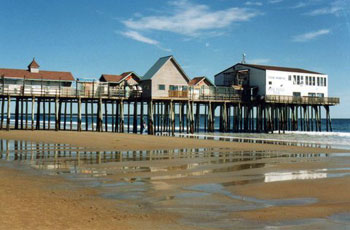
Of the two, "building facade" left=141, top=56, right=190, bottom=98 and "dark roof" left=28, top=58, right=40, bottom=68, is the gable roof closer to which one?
"building facade" left=141, top=56, right=190, bottom=98

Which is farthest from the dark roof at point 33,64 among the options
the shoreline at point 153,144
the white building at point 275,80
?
the white building at point 275,80

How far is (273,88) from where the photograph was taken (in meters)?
55.8

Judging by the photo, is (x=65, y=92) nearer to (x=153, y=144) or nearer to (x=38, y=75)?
(x=38, y=75)

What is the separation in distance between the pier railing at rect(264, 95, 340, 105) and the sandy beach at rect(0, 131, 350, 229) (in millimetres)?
39852

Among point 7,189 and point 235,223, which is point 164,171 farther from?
point 235,223

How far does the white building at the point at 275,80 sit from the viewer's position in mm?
55303

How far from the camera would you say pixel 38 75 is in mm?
47781

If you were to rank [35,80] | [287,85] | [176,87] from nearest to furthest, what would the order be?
[35,80]
[176,87]
[287,85]

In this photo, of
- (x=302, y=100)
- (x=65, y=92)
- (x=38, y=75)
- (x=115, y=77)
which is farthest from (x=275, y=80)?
(x=38, y=75)

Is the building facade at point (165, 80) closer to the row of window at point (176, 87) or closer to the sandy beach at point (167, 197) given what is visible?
the row of window at point (176, 87)

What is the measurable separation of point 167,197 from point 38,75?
136 ft

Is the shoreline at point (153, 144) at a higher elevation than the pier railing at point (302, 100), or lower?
lower

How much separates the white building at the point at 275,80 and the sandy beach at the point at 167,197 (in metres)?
40.2

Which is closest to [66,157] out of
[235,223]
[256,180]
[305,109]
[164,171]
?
[164,171]
